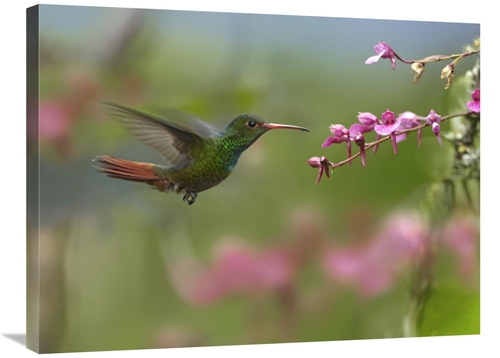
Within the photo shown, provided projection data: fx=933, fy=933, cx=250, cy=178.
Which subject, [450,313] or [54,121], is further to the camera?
[450,313]

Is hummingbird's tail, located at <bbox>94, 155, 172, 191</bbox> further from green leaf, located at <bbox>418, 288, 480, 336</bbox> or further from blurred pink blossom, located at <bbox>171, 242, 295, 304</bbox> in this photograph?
green leaf, located at <bbox>418, 288, 480, 336</bbox>

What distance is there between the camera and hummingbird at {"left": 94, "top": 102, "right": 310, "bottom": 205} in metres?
4.42

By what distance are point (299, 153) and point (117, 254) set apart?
3.50ft

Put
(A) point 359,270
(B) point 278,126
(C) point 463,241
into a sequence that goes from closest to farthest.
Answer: (B) point 278,126 < (A) point 359,270 < (C) point 463,241

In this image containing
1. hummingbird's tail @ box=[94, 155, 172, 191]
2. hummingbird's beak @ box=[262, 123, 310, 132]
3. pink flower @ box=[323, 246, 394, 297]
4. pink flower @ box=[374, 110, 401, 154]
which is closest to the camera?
pink flower @ box=[374, 110, 401, 154]

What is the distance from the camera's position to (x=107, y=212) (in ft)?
14.6

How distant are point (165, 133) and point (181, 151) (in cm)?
12

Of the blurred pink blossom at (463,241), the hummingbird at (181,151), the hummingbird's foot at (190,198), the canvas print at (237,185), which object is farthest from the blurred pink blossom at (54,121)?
the blurred pink blossom at (463,241)

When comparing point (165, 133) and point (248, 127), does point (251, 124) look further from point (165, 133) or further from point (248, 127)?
point (165, 133)

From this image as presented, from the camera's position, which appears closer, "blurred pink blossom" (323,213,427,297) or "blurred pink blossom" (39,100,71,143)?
"blurred pink blossom" (39,100,71,143)

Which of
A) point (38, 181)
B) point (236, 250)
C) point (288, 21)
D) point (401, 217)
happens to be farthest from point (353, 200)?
point (38, 181)

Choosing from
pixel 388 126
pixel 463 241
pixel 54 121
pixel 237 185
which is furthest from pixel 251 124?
pixel 463 241

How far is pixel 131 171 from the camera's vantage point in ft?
14.7

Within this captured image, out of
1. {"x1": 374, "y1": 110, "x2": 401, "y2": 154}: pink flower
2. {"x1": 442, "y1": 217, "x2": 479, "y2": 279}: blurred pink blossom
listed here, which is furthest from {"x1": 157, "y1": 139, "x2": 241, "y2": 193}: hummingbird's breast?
{"x1": 442, "y1": 217, "x2": 479, "y2": 279}: blurred pink blossom
